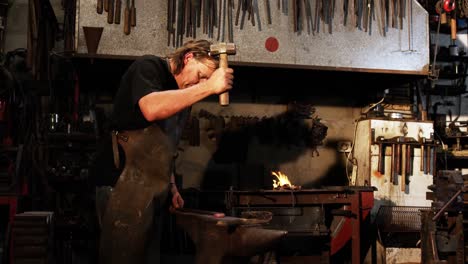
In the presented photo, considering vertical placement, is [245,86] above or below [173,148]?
above

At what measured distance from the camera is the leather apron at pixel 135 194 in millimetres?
2699

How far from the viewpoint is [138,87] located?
2.59 m

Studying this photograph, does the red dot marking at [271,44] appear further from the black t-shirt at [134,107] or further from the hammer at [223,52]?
the hammer at [223,52]

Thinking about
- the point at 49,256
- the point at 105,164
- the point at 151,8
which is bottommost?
the point at 49,256

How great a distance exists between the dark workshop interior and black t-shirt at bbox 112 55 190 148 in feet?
6.64

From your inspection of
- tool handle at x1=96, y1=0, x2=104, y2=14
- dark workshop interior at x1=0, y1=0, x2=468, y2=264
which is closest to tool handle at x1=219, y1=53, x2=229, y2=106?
dark workshop interior at x1=0, y1=0, x2=468, y2=264

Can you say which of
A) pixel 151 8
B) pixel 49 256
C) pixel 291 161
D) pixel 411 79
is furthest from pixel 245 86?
pixel 49 256

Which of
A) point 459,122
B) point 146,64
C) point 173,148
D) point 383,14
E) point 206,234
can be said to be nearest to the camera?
point 206,234

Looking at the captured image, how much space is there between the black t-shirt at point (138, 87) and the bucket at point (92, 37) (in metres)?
2.49

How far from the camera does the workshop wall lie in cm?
535

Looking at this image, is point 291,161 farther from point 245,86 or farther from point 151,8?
point 151,8

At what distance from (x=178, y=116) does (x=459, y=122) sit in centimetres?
568

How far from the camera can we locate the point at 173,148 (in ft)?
9.75

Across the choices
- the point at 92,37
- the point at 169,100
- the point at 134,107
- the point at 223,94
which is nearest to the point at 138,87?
the point at 134,107
